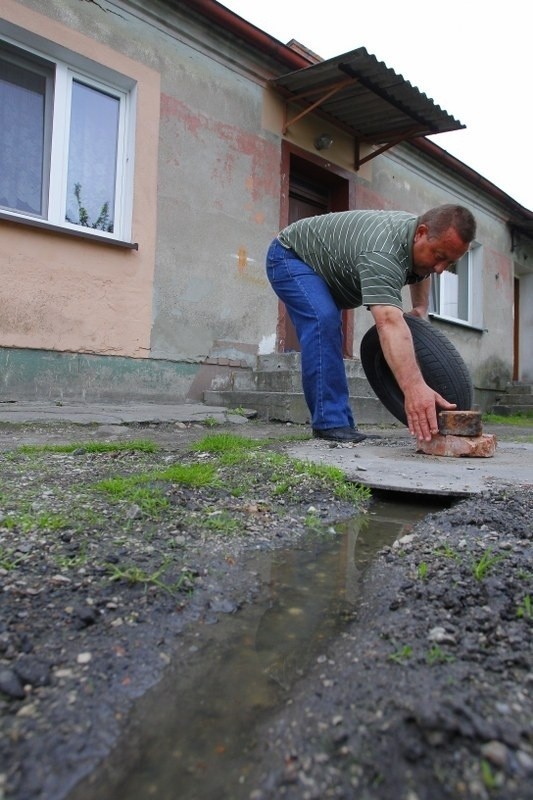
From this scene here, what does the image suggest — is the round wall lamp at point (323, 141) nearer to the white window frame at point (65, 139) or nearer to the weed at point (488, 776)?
the white window frame at point (65, 139)

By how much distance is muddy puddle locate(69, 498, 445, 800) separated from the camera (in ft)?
2.19

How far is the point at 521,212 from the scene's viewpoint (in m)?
10.1

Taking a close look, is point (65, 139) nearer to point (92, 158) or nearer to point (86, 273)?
point (92, 158)

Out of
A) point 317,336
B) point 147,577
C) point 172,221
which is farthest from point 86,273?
point 147,577

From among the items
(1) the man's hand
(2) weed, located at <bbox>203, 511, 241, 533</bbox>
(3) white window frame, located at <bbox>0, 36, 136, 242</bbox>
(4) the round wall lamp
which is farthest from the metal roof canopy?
(2) weed, located at <bbox>203, 511, 241, 533</bbox>

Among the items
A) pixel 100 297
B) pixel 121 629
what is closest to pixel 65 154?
pixel 100 297

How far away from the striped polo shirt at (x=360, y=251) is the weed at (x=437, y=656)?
6.53 feet

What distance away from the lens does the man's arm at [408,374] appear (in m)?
2.53

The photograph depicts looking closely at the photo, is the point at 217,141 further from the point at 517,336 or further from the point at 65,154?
the point at 517,336

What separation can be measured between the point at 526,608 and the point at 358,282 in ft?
7.66

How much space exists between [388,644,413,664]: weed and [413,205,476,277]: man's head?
2237 millimetres

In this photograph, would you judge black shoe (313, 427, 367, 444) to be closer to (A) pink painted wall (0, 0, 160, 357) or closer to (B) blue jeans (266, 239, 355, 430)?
(B) blue jeans (266, 239, 355, 430)

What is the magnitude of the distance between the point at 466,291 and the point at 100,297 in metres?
7.11

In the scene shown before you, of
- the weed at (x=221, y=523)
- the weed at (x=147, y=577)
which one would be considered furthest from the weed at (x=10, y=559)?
the weed at (x=221, y=523)
